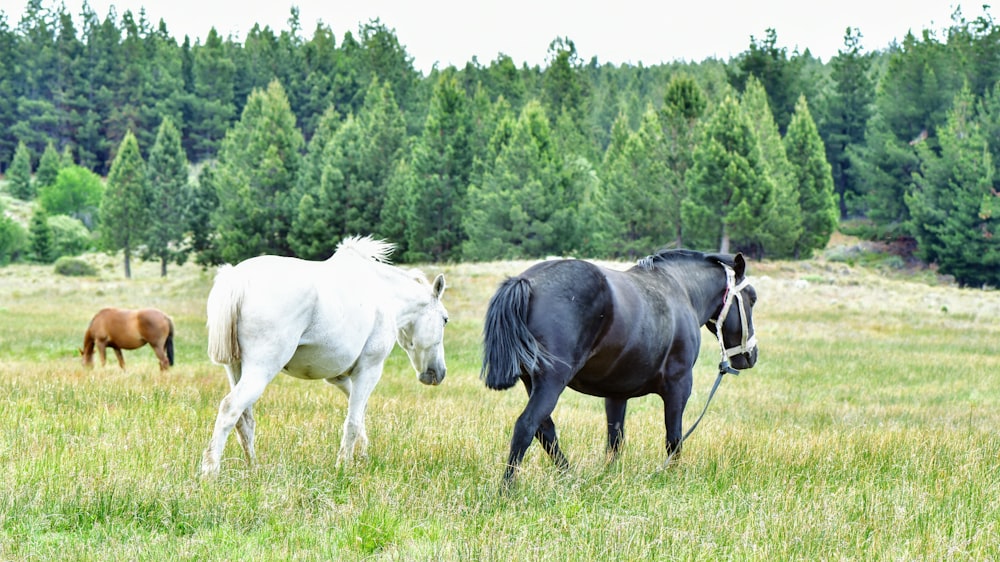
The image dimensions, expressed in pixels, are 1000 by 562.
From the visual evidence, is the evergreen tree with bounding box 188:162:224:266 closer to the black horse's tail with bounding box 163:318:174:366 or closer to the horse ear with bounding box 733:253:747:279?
the black horse's tail with bounding box 163:318:174:366

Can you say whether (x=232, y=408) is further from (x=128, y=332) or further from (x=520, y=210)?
(x=520, y=210)

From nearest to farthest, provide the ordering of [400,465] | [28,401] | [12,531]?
[12,531], [400,465], [28,401]

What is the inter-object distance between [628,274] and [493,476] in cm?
180

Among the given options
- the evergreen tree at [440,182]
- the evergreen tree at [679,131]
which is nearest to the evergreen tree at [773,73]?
the evergreen tree at [679,131]

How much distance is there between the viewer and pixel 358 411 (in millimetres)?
6402

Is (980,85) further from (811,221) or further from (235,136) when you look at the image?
(235,136)

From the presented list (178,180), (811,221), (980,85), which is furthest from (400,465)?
(980,85)

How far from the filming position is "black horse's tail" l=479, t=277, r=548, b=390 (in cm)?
523

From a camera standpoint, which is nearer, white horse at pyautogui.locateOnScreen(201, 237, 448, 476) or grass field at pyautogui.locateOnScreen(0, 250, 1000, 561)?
grass field at pyautogui.locateOnScreen(0, 250, 1000, 561)

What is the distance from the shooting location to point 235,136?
6469 centimetres

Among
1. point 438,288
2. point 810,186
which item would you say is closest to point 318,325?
point 438,288

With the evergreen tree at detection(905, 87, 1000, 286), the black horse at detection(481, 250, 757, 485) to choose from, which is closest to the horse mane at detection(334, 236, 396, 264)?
the black horse at detection(481, 250, 757, 485)

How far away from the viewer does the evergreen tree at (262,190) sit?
5388 centimetres

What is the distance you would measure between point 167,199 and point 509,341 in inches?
2397
